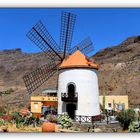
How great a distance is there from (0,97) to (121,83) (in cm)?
924

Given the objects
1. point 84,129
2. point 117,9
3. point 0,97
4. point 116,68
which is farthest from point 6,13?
point 116,68

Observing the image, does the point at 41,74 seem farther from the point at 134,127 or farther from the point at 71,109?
the point at 134,127

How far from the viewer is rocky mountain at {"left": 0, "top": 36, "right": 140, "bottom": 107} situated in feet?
80.4

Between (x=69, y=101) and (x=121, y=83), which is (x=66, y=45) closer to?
(x=69, y=101)

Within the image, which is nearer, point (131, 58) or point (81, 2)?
point (81, 2)

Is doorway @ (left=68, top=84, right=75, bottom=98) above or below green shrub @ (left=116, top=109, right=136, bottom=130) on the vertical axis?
above

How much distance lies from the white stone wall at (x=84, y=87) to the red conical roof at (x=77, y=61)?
0.17 metres

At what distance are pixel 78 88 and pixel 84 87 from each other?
24 cm

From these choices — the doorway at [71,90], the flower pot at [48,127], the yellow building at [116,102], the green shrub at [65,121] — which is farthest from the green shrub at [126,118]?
the yellow building at [116,102]

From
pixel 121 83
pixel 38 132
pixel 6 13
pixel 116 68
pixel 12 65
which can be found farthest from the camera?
pixel 12 65

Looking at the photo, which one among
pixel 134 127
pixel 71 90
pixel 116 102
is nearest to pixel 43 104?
pixel 71 90

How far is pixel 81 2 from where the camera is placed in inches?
480

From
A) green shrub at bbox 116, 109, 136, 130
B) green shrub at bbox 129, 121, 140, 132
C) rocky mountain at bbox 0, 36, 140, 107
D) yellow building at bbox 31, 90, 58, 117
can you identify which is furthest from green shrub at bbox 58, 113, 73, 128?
rocky mountain at bbox 0, 36, 140, 107

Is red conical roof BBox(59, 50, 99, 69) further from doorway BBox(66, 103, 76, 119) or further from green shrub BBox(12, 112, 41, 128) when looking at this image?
green shrub BBox(12, 112, 41, 128)
